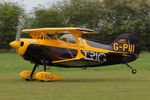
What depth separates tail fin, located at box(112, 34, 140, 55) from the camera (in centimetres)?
1590

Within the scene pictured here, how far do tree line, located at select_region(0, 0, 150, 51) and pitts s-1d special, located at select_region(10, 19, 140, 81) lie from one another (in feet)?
33.7

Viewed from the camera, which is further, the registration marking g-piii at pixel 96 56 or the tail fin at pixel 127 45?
the tail fin at pixel 127 45

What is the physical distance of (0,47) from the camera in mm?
25797

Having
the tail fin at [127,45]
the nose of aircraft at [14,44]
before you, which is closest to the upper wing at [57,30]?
the nose of aircraft at [14,44]

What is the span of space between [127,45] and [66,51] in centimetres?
310

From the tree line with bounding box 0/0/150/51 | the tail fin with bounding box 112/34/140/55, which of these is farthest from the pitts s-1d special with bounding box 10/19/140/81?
the tree line with bounding box 0/0/150/51

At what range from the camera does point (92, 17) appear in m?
34.6

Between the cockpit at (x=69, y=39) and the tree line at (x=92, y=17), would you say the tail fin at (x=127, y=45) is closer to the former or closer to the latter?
the cockpit at (x=69, y=39)

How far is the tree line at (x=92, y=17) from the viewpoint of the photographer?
91.2ft

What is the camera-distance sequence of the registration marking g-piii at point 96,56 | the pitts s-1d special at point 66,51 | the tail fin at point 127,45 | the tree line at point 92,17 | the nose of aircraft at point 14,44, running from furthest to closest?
the tree line at point 92,17 → the tail fin at point 127,45 → the registration marking g-piii at point 96,56 → the pitts s-1d special at point 66,51 → the nose of aircraft at point 14,44

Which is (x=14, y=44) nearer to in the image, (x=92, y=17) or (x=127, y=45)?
(x=127, y=45)

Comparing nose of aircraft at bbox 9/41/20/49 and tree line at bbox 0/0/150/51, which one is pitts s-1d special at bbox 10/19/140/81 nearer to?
nose of aircraft at bbox 9/41/20/49

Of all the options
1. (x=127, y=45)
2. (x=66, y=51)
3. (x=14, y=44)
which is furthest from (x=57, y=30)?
(x=127, y=45)

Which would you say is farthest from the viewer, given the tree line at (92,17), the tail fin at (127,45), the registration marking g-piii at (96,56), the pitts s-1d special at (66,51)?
the tree line at (92,17)
